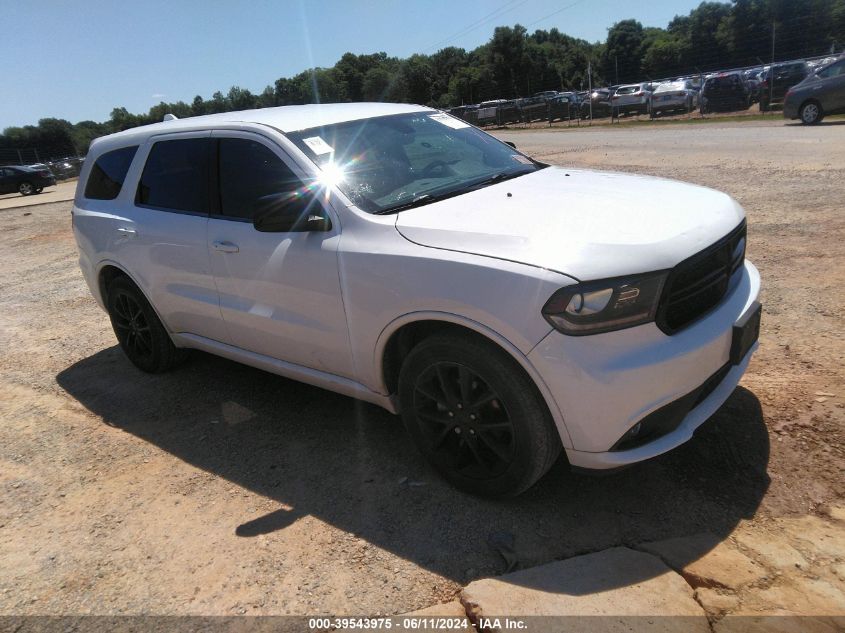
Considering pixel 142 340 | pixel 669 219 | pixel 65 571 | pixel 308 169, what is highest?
pixel 308 169

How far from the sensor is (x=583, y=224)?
2.71m

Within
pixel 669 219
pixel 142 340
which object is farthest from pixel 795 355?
pixel 142 340

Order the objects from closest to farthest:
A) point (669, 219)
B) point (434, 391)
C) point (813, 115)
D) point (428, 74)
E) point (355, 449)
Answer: point (669, 219)
point (434, 391)
point (355, 449)
point (813, 115)
point (428, 74)

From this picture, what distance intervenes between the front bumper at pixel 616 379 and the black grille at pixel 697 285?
0.06 metres

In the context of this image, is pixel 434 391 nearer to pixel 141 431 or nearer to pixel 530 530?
pixel 530 530

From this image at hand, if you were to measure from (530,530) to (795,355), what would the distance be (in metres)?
2.26

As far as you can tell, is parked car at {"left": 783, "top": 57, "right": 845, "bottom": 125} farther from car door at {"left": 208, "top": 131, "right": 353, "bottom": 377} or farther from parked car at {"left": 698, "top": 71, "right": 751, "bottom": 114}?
car door at {"left": 208, "top": 131, "right": 353, "bottom": 377}

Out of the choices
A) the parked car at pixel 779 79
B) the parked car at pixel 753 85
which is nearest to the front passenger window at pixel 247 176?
the parked car at pixel 779 79

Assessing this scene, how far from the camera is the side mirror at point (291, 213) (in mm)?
3223

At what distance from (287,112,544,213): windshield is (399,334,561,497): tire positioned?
0.86m

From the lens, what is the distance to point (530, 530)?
279cm

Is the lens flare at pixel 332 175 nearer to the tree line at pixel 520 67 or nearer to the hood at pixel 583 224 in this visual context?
the hood at pixel 583 224

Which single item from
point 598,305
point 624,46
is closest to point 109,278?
point 598,305

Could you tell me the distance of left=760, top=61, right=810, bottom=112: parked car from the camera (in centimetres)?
2434
